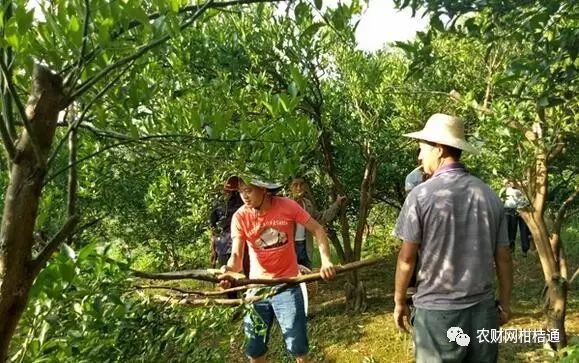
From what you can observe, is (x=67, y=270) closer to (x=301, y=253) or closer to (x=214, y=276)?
(x=214, y=276)

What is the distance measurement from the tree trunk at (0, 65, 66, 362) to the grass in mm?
3840

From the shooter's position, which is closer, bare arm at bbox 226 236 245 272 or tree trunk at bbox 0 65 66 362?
tree trunk at bbox 0 65 66 362

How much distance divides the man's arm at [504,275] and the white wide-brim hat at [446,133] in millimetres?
570

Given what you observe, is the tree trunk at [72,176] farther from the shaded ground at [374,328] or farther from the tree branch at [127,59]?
the shaded ground at [374,328]

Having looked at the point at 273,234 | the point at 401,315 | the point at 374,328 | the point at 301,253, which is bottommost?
the point at 374,328

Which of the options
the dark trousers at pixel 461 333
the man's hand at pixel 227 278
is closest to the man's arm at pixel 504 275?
the dark trousers at pixel 461 333

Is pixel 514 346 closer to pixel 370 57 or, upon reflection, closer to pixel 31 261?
pixel 370 57

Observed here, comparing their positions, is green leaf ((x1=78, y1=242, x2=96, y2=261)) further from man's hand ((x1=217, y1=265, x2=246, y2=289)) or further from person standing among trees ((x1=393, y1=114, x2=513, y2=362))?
person standing among trees ((x1=393, y1=114, x2=513, y2=362))

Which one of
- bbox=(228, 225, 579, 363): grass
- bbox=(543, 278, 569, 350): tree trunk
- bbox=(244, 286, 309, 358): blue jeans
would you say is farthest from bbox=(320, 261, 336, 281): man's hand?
bbox=(543, 278, 569, 350): tree trunk

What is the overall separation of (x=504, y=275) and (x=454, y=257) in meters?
0.37

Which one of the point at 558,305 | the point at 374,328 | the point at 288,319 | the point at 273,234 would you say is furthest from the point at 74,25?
the point at 374,328

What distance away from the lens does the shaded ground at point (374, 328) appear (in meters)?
5.87

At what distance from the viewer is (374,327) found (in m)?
6.91

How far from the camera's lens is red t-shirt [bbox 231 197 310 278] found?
146 inches
